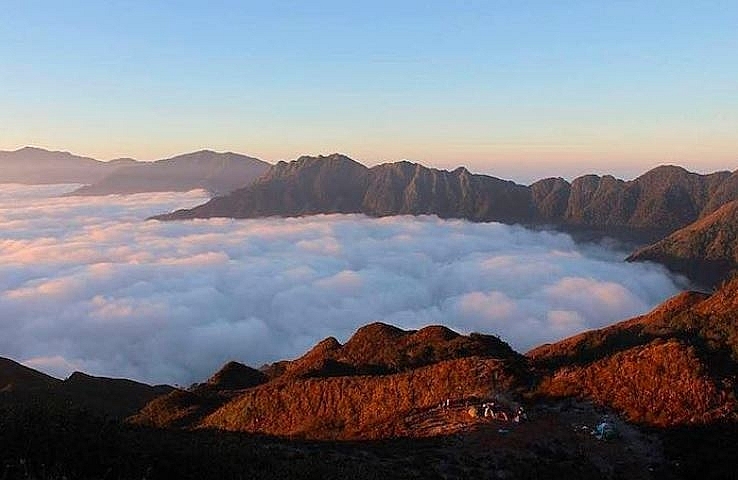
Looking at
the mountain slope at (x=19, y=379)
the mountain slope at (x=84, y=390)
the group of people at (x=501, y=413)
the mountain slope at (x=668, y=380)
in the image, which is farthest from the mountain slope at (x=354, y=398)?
the mountain slope at (x=19, y=379)

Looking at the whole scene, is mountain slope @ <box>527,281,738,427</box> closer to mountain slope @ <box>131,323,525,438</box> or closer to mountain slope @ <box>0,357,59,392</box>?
mountain slope @ <box>131,323,525,438</box>

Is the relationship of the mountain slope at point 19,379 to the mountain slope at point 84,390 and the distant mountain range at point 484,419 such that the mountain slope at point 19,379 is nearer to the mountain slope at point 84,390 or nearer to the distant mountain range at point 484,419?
the mountain slope at point 84,390

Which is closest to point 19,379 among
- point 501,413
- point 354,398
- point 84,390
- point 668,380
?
point 84,390

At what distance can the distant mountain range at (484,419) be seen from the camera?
17469 mm

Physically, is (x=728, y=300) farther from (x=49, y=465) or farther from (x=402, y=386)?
(x=49, y=465)

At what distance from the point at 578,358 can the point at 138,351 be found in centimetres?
16397

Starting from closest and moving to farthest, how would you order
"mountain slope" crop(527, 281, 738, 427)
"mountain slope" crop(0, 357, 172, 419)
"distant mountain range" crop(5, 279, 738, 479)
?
"distant mountain range" crop(5, 279, 738, 479)
"mountain slope" crop(527, 281, 738, 427)
"mountain slope" crop(0, 357, 172, 419)

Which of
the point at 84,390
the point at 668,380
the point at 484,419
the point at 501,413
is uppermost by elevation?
the point at 668,380

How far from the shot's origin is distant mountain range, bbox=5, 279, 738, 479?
17469 mm

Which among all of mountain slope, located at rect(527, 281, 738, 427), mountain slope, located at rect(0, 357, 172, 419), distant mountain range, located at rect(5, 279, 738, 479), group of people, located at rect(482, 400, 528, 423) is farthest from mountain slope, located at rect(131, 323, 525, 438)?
mountain slope, located at rect(0, 357, 172, 419)

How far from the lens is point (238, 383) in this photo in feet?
235

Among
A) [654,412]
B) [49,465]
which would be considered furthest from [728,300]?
[49,465]

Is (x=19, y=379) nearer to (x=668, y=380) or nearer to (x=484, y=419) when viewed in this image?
(x=484, y=419)

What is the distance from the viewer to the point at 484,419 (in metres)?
31.3
